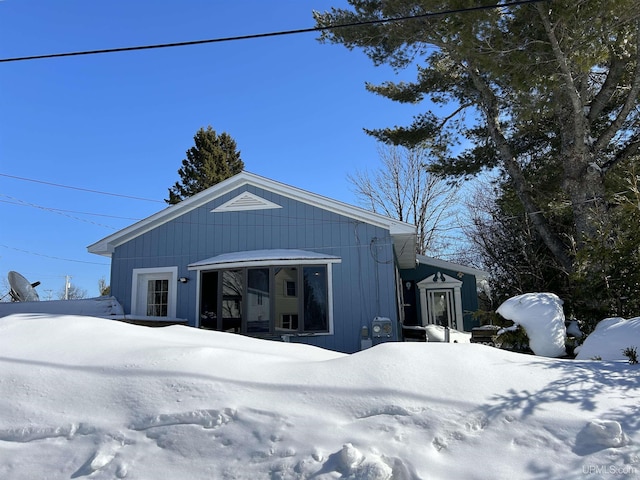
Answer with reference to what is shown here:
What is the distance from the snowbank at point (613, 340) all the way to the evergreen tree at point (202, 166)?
78.7 feet

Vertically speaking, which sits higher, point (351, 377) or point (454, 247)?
point (454, 247)

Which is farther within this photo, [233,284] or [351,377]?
[233,284]

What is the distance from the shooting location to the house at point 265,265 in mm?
9180

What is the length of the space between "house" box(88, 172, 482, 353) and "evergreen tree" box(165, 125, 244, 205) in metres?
17.0

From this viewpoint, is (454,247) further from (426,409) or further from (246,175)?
(426,409)

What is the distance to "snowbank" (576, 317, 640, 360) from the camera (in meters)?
4.85

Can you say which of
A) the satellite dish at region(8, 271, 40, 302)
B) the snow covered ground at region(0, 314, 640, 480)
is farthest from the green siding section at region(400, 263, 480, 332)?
the satellite dish at region(8, 271, 40, 302)

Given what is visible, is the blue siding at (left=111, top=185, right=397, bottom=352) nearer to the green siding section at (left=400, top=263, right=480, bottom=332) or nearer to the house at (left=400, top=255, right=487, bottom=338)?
the house at (left=400, top=255, right=487, bottom=338)

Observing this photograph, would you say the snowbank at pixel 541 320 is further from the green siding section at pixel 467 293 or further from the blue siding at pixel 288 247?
the green siding section at pixel 467 293

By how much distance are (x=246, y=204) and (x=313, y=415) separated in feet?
24.5

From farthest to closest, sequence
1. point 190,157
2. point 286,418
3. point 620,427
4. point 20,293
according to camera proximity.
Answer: point 190,157 < point 20,293 < point 286,418 < point 620,427

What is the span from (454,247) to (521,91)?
17268mm

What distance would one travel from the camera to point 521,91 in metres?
9.60

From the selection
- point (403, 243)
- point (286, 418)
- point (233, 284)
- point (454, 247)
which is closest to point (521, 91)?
point (403, 243)
